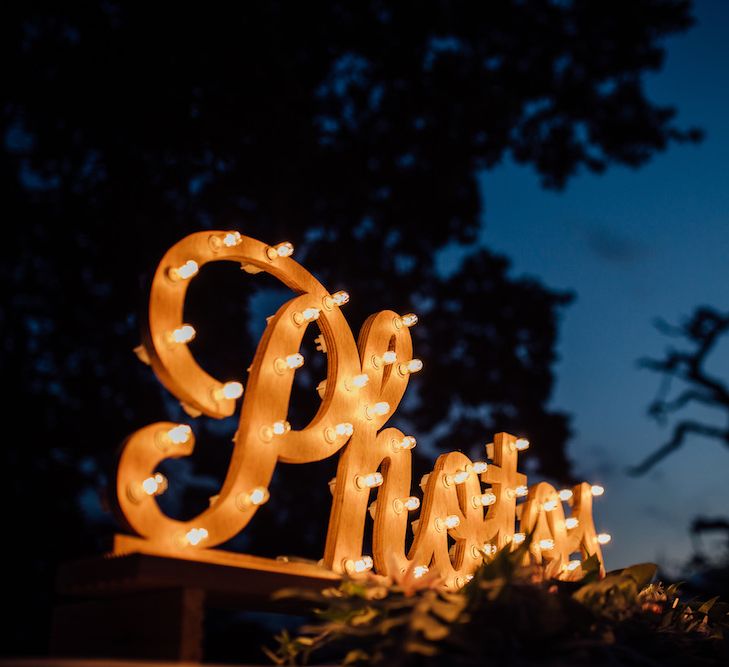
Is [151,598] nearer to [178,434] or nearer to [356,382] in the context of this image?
[178,434]

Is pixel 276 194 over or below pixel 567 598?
over

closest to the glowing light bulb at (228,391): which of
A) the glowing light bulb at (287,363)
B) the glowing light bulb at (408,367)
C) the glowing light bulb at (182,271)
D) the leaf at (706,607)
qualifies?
the glowing light bulb at (287,363)

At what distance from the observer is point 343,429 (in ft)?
14.4

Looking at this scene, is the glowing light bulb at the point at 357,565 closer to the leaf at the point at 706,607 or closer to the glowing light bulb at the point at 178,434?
the glowing light bulb at the point at 178,434

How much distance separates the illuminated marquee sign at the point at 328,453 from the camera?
11.1ft

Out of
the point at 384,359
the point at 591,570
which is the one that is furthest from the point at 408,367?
the point at 591,570

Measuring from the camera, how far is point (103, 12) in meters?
9.67

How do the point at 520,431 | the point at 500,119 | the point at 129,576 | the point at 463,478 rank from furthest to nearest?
the point at 520,431
the point at 500,119
the point at 463,478
the point at 129,576

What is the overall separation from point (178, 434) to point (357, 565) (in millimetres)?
1323

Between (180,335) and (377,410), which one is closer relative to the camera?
(180,335)

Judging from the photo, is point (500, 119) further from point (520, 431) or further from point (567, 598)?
point (567, 598)

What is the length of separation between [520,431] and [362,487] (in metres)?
11.1

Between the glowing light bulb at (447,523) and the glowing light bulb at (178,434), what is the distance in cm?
198

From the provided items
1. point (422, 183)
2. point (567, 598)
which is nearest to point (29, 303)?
point (422, 183)
